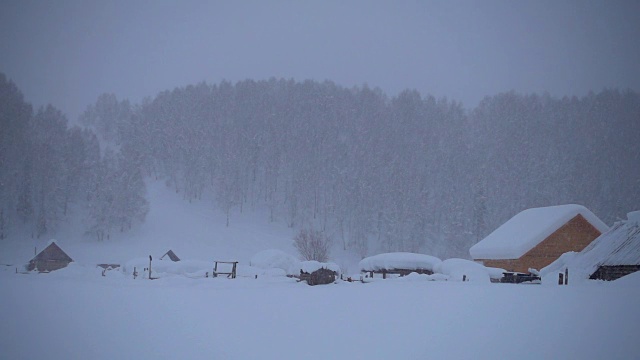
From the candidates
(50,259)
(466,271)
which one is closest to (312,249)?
(50,259)

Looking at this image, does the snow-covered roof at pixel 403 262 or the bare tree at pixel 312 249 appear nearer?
the snow-covered roof at pixel 403 262

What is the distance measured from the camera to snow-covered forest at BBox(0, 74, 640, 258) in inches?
2709

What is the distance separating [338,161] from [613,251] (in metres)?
62.1

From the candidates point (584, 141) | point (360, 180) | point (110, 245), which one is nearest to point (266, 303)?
point (110, 245)

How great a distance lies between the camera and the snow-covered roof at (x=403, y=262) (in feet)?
95.2

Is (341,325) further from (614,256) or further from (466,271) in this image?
(466,271)

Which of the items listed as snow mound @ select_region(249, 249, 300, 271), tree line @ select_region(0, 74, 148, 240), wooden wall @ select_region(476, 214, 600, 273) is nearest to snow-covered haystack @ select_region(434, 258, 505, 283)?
wooden wall @ select_region(476, 214, 600, 273)

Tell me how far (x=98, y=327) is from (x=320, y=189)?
68.0m

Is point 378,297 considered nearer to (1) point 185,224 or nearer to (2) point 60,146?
(1) point 185,224

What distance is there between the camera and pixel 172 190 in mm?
82500

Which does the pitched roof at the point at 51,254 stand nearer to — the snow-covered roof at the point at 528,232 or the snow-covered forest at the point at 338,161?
the snow-covered forest at the point at 338,161

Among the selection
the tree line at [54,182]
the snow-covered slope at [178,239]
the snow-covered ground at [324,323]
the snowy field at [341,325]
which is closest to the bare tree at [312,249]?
the snow-covered slope at [178,239]

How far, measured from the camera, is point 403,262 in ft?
97.2

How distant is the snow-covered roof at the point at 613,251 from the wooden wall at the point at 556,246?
1199 cm
